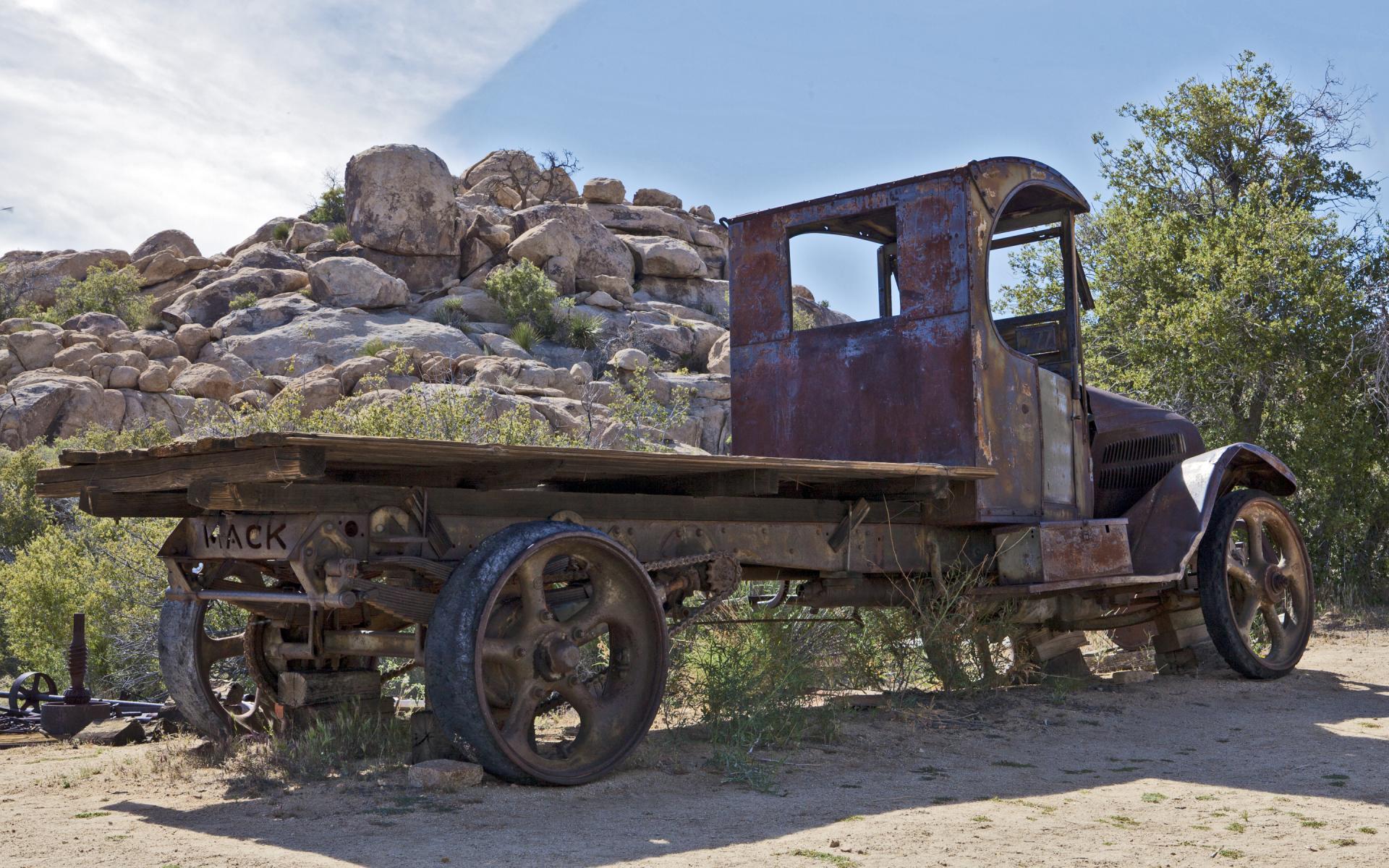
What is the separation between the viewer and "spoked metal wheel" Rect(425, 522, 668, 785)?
14.8 ft

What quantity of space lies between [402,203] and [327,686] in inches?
1497

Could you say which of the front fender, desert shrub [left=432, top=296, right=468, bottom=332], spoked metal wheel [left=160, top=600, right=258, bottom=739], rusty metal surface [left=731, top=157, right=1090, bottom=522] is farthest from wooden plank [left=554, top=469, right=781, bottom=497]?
desert shrub [left=432, top=296, right=468, bottom=332]

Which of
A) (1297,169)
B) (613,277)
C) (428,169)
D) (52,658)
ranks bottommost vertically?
(52,658)

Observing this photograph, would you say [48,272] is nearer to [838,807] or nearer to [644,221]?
[644,221]

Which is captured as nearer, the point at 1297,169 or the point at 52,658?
the point at 52,658

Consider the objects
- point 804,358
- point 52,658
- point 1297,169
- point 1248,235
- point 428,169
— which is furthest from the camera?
point 428,169

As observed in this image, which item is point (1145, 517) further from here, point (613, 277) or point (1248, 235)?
point (613, 277)

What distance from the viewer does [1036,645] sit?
8438 mm

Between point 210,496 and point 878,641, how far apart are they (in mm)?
4727

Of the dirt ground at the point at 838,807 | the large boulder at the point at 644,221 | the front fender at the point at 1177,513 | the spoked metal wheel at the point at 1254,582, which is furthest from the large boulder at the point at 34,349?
the spoked metal wheel at the point at 1254,582

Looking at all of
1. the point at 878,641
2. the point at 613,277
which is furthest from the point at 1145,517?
the point at 613,277

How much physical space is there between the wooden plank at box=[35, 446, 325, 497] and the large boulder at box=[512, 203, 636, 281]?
3772 centimetres

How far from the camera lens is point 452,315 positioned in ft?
125

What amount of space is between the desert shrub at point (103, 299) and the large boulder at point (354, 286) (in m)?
5.62
